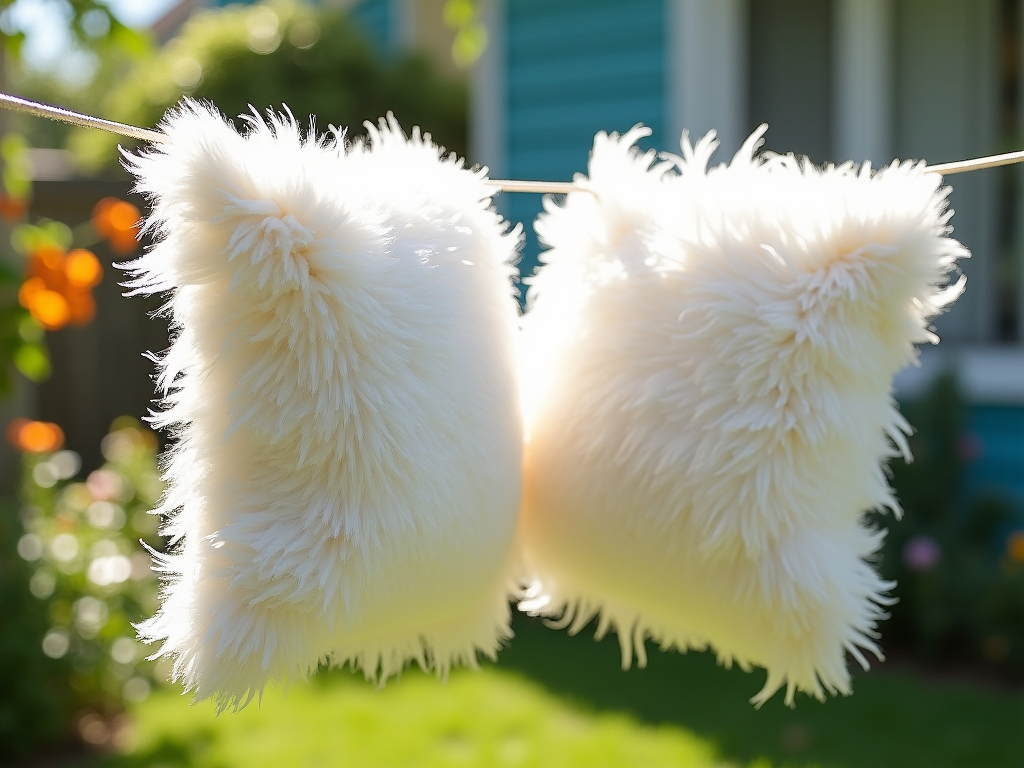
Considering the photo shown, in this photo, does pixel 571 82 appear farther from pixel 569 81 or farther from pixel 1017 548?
pixel 1017 548

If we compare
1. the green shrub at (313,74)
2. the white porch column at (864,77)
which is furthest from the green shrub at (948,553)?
the green shrub at (313,74)

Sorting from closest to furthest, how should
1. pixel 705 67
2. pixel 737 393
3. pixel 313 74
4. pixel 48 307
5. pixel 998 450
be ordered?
pixel 737 393 < pixel 48 307 < pixel 998 450 < pixel 705 67 < pixel 313 74

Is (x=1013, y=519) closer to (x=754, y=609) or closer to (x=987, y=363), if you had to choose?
(x=987, y=363)

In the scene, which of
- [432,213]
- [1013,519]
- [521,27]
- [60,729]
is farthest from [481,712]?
[521,27]

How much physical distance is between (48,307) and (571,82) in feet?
6.59

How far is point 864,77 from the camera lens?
305 cm

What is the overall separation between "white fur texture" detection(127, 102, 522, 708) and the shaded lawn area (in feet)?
5.38

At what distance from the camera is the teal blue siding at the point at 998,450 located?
2.98 meters

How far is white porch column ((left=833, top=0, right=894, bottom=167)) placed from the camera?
3043 millimetres

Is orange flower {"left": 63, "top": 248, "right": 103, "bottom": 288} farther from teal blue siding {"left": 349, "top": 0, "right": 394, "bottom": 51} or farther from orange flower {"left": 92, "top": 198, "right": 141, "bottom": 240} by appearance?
teal blue siding {"left": 349, "top": 0, "right": 394, "bottom": 51}

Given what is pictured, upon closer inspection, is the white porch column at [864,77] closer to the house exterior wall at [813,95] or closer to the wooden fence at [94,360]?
the house exterior wall at [813,95]

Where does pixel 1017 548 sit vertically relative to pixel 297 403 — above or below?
below

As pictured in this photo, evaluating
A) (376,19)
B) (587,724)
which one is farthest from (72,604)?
(376,19)

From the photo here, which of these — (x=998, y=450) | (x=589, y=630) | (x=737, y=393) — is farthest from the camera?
(x=589, y=630)
